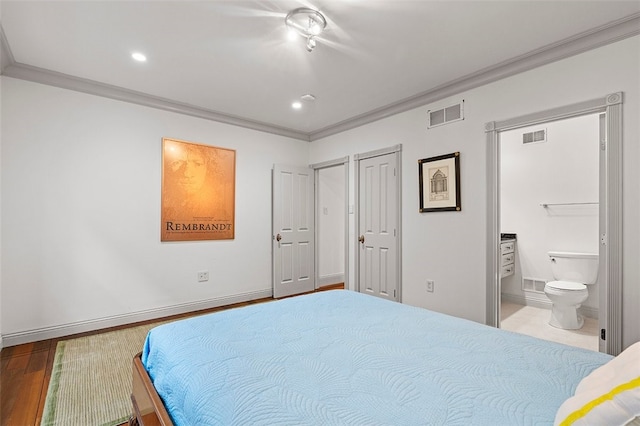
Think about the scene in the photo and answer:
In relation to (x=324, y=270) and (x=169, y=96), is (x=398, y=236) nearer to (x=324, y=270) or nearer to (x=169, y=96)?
(x=324, y=270)

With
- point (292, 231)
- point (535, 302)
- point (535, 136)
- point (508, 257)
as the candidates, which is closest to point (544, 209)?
point (508, 257)

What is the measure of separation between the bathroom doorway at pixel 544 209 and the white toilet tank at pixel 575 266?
158 mm

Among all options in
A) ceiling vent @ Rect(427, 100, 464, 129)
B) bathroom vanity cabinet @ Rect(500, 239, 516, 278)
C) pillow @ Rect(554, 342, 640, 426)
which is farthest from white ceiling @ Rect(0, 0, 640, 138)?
bathroom vanity cabinet @ Rect(500, 239, 516, 278)

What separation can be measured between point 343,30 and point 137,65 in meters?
1.91

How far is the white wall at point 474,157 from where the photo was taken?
2.24 m

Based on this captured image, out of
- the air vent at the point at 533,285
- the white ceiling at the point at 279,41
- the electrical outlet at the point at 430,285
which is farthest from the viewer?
the air vent at the point at 533,285

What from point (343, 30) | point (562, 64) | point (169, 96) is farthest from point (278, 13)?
point (562, 64)

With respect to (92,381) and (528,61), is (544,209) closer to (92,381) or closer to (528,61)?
(528,61)

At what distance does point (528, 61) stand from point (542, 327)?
8.91 feet

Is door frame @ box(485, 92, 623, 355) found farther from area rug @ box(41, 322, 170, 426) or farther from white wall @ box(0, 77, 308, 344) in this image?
white wall @ box(0, 77, 308, 344)

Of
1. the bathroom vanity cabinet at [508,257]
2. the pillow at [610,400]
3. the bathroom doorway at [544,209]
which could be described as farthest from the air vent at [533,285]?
the pillow at [610,400]

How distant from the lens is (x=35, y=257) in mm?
2945

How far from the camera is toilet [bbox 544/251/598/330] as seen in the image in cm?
328

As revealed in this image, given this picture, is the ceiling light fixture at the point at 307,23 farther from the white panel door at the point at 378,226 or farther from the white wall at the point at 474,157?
the white panel door at the point at 378,226
